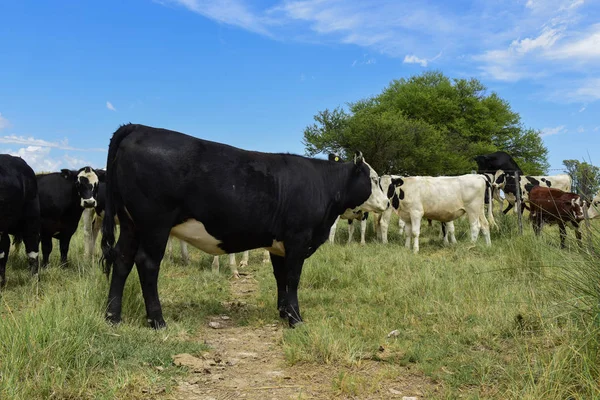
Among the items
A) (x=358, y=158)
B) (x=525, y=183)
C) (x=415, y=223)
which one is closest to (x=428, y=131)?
(x=525, y=183)

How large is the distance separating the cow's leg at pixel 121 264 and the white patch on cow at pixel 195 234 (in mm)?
489

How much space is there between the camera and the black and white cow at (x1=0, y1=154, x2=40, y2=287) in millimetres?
7180

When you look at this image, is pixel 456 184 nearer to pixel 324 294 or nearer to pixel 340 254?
pixel 340 254

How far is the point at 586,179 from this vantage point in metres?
4.86

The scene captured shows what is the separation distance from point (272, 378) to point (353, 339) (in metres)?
1.04

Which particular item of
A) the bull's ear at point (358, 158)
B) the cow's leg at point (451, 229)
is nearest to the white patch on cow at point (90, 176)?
the bull's ear at point (358, 158)

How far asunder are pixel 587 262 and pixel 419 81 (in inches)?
1956

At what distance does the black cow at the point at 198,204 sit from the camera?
5.27 m

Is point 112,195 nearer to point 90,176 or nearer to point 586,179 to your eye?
point 90,176

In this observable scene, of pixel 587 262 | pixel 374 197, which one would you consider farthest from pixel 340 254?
pixel 587 262

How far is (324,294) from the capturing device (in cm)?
718

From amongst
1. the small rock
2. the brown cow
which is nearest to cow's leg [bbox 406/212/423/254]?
the brown cow

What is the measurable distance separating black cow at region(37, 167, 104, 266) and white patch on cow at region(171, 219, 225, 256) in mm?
4412

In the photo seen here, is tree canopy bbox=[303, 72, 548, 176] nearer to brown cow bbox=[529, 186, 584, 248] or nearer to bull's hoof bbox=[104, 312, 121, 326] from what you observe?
brown cow bbox=[529, 186, 584, 248]
